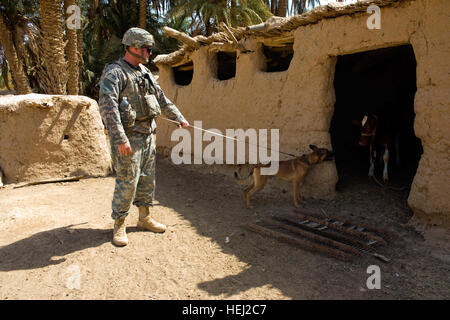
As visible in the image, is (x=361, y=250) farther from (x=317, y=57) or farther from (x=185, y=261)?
(x=317, y=57)

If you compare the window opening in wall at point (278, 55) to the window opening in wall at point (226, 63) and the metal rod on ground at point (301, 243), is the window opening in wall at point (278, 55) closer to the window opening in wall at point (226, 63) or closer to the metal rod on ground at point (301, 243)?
the window opening in wall at point (226, 63)

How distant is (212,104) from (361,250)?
14.0 feet

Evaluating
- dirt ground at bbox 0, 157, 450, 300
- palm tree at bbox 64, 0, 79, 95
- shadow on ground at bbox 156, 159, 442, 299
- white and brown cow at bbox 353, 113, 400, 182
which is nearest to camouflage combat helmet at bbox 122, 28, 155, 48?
dirt ground at bbox 0, 157, 450, 300

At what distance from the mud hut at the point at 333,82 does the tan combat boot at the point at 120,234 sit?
292cm

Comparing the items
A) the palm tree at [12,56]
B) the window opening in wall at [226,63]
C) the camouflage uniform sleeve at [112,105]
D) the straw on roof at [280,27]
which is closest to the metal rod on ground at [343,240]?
the camouflage uniform sleeve at [112,105]

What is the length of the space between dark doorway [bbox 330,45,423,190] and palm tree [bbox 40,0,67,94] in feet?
24.1

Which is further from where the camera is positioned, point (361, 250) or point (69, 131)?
point (69, 131)

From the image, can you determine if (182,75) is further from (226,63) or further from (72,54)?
(72,54)

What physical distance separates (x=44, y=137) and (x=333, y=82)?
215 inches

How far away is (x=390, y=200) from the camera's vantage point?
4.48m

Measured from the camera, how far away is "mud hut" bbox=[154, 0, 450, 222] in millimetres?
3574

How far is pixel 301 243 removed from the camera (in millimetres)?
3434

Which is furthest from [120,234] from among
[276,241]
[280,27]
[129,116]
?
[280,27]
